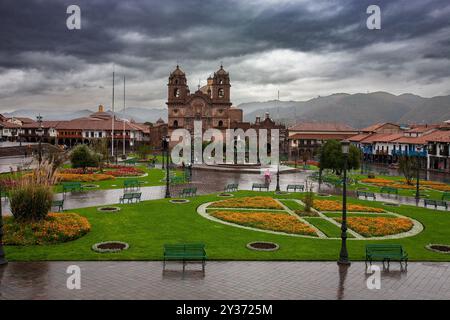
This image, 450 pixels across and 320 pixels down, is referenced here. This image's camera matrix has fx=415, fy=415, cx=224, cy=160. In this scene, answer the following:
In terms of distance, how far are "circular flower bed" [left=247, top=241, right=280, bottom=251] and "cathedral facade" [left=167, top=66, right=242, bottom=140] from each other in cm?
8270

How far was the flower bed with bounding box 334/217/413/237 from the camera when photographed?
2093 cm

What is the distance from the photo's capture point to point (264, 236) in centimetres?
1972

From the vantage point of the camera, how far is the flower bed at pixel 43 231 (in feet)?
56.3

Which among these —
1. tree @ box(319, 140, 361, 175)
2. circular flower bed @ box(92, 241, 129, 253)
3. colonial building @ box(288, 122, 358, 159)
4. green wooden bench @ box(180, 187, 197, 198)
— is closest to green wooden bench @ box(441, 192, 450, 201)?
tree @ box(319, 140, 361, 175)

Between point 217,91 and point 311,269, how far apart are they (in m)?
88.2

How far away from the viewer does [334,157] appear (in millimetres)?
44531

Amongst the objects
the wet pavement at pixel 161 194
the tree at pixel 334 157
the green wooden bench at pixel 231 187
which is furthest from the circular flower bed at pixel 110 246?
the tree at pixel 334 157

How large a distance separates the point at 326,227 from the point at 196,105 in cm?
8186

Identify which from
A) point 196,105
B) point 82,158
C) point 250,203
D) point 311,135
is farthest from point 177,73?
point 250,203

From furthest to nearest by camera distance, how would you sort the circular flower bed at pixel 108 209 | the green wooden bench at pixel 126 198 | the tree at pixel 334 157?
the tree at pixel 334 157, the green wooden bench at pixel 126 198, the circular flower bed at pixel 108 209

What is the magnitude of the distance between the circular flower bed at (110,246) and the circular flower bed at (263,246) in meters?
5.25

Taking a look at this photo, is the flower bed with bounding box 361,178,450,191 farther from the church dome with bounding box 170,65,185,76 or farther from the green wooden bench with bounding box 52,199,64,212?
the church dome with bounding box 170,65,185,76

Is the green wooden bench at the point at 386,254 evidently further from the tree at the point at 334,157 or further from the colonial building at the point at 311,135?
the colonial building at the point at 311,135

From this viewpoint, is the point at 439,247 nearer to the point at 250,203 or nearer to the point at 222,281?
the point at 222,281
